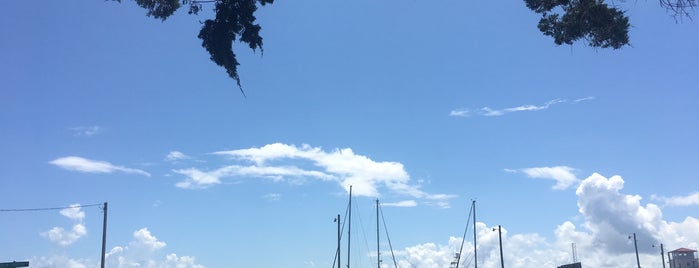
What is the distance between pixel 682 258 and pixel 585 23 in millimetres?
103374

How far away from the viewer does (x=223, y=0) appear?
1880cm

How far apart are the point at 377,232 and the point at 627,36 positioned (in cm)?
6906

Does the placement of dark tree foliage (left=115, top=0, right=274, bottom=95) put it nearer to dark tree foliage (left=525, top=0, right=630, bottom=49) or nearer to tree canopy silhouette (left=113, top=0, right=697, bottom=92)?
tree canopy silhouette (left=113, top=0, right=697, bottom=92)

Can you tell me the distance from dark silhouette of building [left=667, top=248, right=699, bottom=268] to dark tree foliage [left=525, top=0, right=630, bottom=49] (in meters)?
97.9

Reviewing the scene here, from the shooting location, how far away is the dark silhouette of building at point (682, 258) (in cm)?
10651

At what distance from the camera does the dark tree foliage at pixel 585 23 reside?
720 inches

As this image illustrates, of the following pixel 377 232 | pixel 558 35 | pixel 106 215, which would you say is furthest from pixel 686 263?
pixel 558 35

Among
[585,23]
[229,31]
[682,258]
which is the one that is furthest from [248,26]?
[682,258]

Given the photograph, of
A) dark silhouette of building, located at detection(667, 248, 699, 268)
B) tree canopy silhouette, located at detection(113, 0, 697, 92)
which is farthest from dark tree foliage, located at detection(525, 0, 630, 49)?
dark silhouette of building, located at detection(667, 248, 699, 268)

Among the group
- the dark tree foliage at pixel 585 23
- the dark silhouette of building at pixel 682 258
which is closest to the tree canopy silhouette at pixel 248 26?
the dark tree foliage at pixel 585 23

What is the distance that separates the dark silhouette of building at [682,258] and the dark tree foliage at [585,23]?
97.9 metres

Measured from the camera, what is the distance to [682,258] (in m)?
109

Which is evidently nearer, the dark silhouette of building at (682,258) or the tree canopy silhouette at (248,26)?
the tree canopy silhouette at (248,26)

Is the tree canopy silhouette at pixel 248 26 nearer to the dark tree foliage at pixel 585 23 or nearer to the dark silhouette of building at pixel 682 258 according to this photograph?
the dark tree foliage at pixel 585 23
